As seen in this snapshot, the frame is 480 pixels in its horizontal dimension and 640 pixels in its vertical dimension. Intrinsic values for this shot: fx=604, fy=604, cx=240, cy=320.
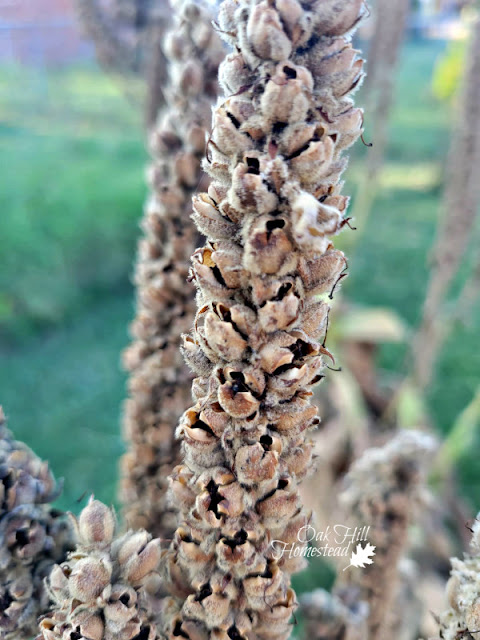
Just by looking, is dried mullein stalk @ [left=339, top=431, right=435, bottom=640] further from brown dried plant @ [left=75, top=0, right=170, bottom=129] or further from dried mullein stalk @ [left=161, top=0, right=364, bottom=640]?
brown dried plant @ [left=75, top=0, right=170, bottom=129]

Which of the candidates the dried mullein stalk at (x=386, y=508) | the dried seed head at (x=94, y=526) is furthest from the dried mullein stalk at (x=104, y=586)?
the dried mullein stalk at (x=386, y=508)

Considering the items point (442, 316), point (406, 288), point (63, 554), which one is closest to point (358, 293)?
point (406, 288)

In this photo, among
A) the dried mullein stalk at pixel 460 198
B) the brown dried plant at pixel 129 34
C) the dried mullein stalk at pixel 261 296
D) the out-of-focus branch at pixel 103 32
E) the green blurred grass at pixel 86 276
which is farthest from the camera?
the green blurred grass at pixel 86 276

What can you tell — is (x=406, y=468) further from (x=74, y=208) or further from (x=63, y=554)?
(x=74, y=208)

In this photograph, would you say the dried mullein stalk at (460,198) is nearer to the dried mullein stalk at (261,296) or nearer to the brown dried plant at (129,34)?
the brown dried plant at (129,34)

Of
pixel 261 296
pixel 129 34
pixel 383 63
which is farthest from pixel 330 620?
pixel 383 63

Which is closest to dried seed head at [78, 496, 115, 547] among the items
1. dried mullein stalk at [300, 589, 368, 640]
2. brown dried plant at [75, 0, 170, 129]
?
dried mullein stalk at [300, 589, 368, 640]

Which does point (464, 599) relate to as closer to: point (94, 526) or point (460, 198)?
point (94, 526)
